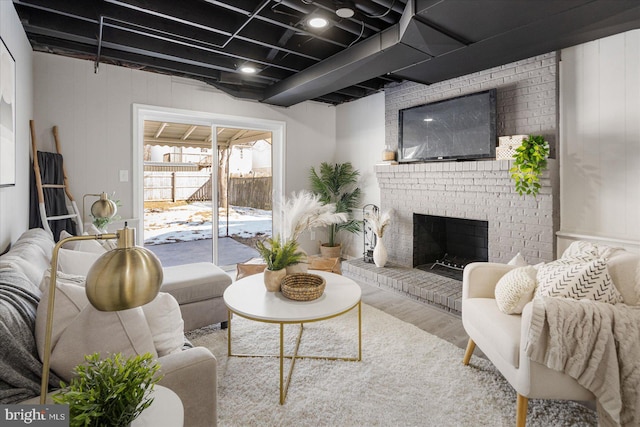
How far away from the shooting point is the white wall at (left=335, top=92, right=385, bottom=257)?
4.70 meters

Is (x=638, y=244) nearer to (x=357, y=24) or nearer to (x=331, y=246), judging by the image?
(x=357, y=24)

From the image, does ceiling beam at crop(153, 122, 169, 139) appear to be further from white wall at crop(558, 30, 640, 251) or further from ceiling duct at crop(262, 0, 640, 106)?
white wall at crop(558, 30, 640, 251)

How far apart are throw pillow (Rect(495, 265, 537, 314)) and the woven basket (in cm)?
105

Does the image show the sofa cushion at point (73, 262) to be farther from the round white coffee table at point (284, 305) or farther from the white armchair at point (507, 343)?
the white armchair at point (507, 343)

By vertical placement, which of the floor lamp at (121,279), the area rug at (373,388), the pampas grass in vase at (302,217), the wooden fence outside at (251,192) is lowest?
the area rug at (373,388)

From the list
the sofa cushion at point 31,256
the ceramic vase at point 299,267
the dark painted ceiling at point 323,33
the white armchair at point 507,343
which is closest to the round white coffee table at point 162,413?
the sofa cushion at point 31,256

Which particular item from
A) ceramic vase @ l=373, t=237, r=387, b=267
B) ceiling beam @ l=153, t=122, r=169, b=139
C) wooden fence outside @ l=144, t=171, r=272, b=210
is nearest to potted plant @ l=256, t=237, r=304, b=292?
ceramic vase @ l=373, t=237, r=387, b=267

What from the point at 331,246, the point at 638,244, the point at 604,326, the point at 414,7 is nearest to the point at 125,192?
the point at 331,246

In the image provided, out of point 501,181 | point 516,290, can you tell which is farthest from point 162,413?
point 501,181

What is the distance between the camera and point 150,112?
3.87 meters

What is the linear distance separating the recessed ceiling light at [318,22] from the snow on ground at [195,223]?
109 inches

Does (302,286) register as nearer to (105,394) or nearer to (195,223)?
(105,394)

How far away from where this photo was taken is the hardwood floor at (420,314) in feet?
8.77

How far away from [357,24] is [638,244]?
2.78 metres
